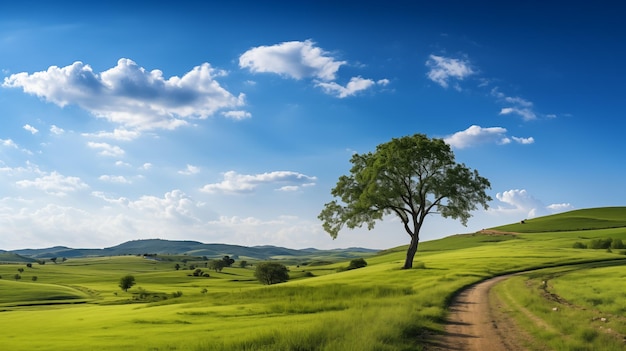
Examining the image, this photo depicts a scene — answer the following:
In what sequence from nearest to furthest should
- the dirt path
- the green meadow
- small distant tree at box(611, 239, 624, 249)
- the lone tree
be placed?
the dirt path < the green meadow < the lone tree < small distant tree at box(611, 239, 624, 249)

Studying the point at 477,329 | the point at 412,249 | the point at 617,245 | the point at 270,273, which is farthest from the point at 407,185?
the point at 270,273

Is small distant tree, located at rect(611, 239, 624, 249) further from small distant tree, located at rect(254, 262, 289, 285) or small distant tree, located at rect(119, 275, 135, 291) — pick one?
small distant tree, located at rect(119, 275, 135, 291)

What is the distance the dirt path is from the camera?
18047 millimetres

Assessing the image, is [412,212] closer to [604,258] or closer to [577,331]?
[604,258]

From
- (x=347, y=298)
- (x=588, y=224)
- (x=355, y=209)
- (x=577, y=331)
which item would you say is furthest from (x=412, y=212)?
(x=588, y=224)

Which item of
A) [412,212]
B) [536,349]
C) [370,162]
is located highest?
[370,162]

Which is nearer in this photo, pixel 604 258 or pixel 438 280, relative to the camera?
pixel 438 280

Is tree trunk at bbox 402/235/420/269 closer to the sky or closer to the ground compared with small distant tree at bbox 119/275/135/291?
closer to the sky

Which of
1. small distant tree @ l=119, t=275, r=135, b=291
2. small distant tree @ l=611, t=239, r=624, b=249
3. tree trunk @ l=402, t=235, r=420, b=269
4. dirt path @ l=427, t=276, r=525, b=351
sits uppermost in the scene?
tree trunk @ l=402, t=235, r=420, b=269

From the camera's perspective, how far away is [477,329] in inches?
838

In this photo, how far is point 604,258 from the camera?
69938 millimetres

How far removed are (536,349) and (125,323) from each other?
2144 centimetres

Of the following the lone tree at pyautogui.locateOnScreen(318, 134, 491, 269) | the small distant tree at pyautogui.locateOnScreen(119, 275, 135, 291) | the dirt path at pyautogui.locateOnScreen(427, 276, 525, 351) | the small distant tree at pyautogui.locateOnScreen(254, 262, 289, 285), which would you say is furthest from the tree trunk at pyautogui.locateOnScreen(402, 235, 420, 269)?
the small distant tree at pyautogui.locateOnScreen(119, 275, 135, 291)

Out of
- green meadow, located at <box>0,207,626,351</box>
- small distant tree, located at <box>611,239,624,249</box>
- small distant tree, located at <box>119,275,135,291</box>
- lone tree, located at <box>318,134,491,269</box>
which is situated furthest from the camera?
small distant tree, located at <box>119,275,135,291</box>
